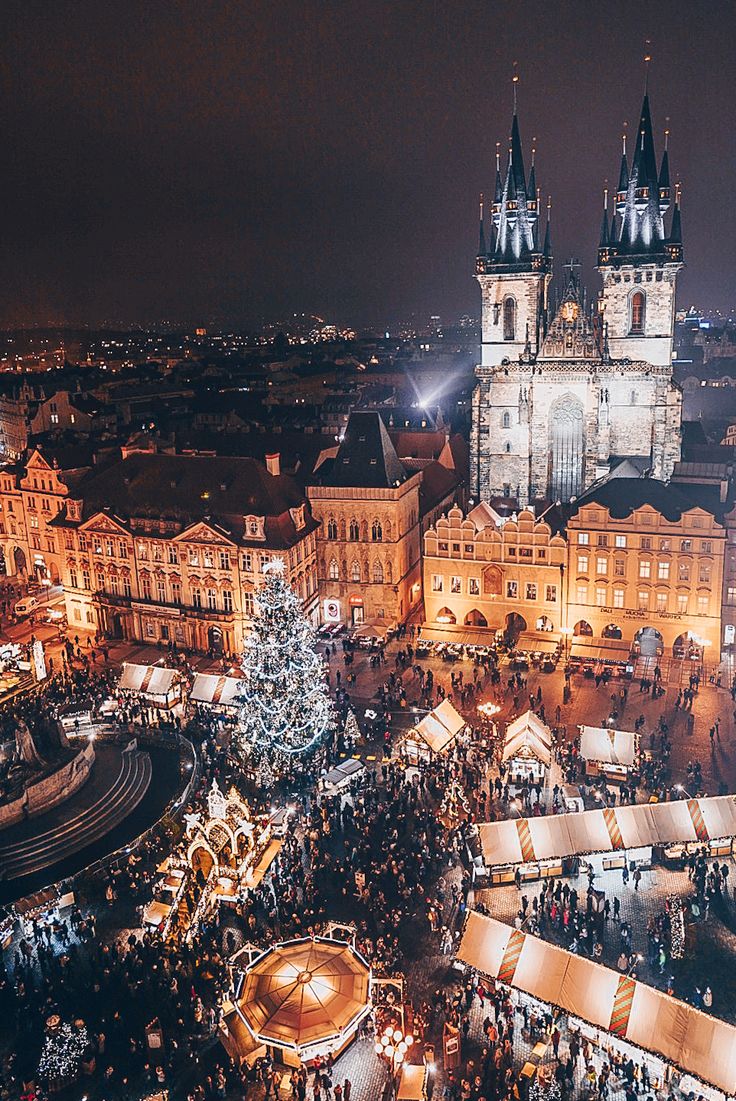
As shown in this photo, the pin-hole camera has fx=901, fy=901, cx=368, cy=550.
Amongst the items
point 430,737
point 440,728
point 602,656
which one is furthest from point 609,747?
point 602,656

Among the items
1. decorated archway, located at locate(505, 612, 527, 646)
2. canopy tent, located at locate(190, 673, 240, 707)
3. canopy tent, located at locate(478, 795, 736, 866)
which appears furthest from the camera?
decorated archway, located at locate(505, 612, 527, 646)

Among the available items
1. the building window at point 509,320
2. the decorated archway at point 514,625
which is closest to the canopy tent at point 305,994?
the decorated archway at point 514,625

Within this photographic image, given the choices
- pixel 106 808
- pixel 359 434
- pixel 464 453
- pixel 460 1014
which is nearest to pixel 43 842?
pixel 106 808

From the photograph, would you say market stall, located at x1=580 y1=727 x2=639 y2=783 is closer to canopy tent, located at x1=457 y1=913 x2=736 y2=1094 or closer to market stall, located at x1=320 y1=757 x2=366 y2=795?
market stall, located at x1=320 y1=757 x2=366 y2=795

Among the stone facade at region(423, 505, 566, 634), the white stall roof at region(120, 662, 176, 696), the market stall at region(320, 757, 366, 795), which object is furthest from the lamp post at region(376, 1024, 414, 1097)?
the stone facade at region(423, 505, 566, 634)

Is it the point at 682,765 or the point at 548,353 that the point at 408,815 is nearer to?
the point at 682,765

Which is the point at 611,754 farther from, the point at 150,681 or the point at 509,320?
the point at 509,320
